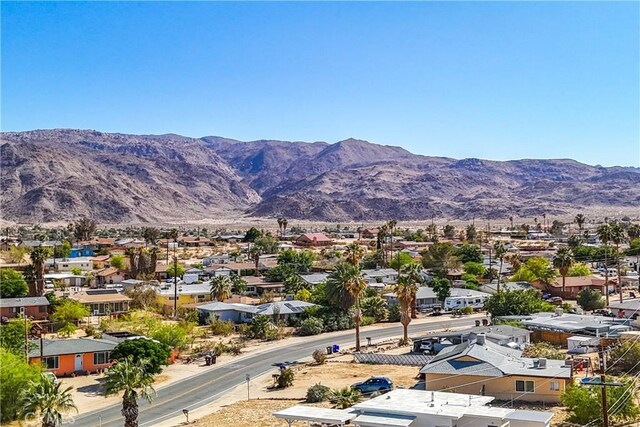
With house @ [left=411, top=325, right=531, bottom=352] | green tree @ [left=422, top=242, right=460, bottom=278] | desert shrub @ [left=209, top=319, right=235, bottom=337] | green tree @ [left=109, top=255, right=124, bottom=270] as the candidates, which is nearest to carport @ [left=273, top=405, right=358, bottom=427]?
house @ [left=411, top=325, right=531, bottom=352]

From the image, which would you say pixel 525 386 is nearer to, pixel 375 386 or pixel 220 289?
pixel 375 386

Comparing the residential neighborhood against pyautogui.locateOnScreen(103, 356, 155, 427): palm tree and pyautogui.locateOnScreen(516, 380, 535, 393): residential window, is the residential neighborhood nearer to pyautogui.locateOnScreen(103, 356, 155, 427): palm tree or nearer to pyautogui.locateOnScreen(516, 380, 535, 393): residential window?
pyautogui.locateOnScreen(516, 380, 535, 393): residential window

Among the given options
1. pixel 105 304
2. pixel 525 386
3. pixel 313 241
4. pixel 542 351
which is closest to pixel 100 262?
pixel 105 304

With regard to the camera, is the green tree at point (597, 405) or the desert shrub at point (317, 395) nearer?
the green tree at point (597, 405)

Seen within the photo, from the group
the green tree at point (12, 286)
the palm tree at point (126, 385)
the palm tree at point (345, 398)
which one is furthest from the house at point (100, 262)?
the palm tree at point (126, 385)

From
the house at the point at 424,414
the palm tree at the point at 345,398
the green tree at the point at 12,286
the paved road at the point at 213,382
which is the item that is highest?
the green tree at the point at 12,286

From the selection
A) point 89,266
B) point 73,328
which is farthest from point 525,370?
point 89,266

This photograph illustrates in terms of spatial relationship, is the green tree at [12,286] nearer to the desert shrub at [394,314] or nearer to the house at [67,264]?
the house at [67,264]
